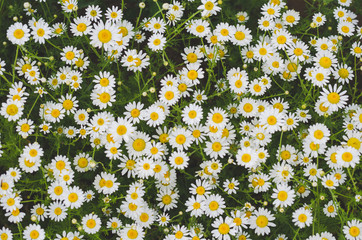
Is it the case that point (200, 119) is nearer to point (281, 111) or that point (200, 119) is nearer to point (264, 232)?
point (281, 111)

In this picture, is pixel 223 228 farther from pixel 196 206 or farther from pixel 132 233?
pixel 132 233

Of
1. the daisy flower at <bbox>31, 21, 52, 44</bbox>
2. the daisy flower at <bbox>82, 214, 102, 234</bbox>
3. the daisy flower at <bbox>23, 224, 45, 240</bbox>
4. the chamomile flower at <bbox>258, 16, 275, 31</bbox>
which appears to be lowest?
the daisy flower at <bbox>23, 224, 45, 240</bbox>

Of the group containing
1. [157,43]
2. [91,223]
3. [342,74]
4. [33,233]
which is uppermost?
[342,74]

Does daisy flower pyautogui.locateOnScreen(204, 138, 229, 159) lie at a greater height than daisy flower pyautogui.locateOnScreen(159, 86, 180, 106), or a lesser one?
lesser

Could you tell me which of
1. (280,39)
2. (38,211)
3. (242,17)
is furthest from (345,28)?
(38,211)

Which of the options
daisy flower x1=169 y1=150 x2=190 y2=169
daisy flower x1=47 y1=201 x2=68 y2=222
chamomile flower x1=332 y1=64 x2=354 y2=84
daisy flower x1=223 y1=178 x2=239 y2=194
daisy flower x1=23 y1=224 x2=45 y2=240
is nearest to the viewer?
daisy flower x1=23 y1=224 x2=45 y2=240

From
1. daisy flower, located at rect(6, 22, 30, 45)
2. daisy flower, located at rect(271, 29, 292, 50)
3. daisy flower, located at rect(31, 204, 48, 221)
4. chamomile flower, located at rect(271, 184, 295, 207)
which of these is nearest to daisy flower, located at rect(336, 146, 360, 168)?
chamomile flower, located at rect(271, 184, 295, 207)

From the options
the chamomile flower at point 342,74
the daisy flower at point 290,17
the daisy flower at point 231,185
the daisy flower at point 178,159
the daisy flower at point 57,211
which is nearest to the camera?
the daisy flower at point 57,211

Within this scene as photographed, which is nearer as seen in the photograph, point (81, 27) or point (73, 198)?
point (73, 198)

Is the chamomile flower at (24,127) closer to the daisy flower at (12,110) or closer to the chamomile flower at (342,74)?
the daisy flower at (12,110)

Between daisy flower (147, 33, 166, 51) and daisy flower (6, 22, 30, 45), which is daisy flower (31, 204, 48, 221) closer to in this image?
daisy flower (6, 22, 30, 45)

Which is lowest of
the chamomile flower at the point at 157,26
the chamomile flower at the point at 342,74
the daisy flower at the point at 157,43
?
the daisy flower at the point at 157,43

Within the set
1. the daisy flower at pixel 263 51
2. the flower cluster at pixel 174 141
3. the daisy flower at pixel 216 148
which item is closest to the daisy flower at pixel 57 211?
the flower cluster at pixel 174 141
